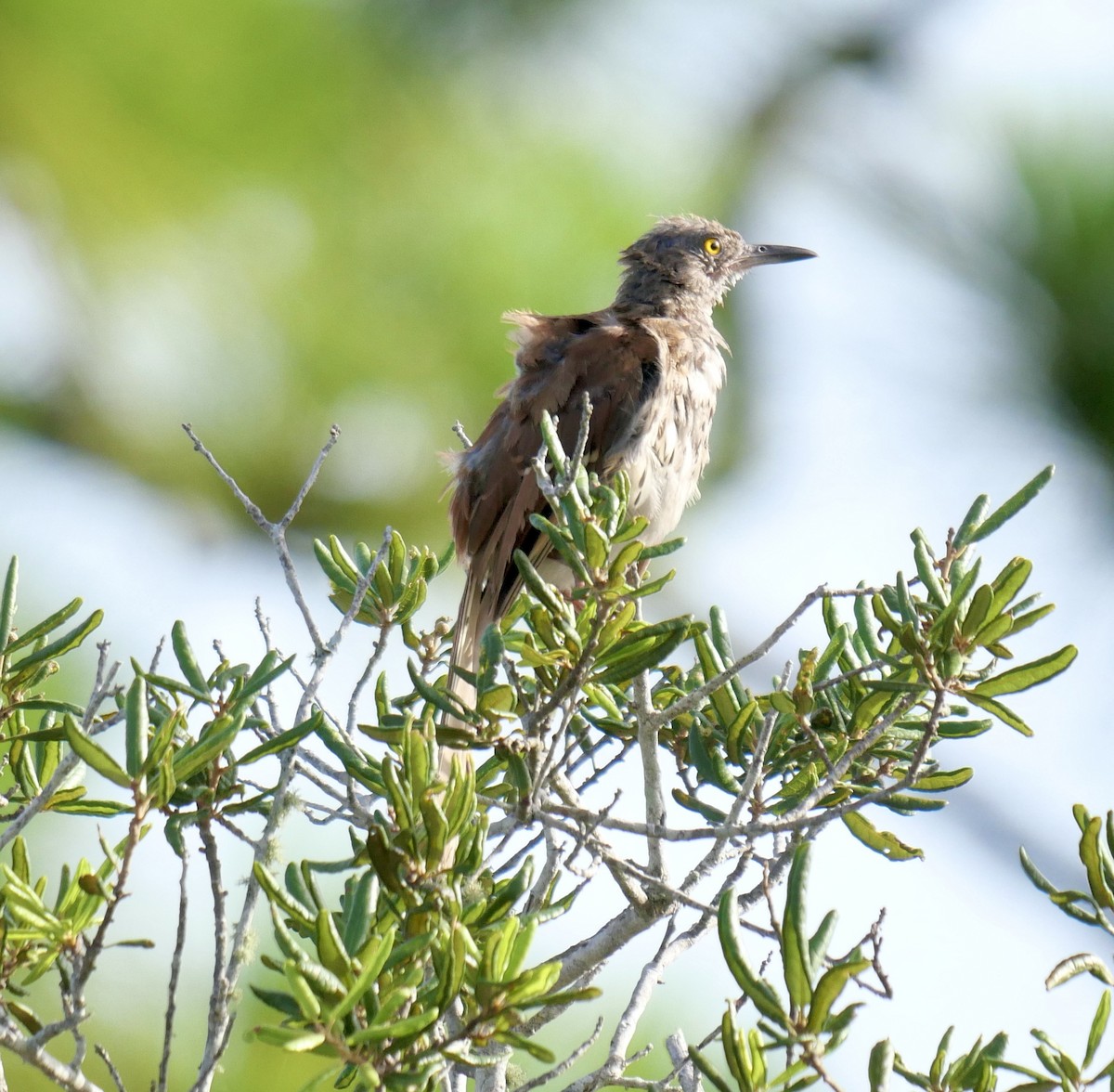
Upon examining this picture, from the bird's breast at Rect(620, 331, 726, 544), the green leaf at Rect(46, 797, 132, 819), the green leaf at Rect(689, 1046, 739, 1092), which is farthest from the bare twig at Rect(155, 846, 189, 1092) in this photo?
the bird's breast at Rect(620, 331, 726, 544)

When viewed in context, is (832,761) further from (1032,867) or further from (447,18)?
(447,18)

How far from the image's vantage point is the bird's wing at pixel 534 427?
407 centimetres

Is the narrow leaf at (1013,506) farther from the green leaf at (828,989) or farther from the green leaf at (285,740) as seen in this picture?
the green leaf at (285,740)

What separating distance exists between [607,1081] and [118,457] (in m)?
3.77

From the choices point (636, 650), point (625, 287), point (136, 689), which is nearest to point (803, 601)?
point (636, 650)

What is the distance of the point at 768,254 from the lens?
5.80m

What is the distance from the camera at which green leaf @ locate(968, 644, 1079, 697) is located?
1.99 m

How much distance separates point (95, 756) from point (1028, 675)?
133cm

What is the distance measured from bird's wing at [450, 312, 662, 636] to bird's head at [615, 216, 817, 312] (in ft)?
2.83

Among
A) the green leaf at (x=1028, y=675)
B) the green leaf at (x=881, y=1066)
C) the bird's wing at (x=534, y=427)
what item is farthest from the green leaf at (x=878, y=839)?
the bird's wing at (x=534, y=427)

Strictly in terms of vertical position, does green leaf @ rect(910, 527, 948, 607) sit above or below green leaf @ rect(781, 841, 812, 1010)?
above

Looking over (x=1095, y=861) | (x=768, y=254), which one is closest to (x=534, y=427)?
(x=768, y=254)

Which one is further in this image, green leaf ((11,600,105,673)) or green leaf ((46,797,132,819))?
green leaf ((11,600,105,673))

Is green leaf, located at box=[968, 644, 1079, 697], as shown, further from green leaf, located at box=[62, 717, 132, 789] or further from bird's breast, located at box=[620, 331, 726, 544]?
bird's breast, located at box=[620, 331, 726, 544]
